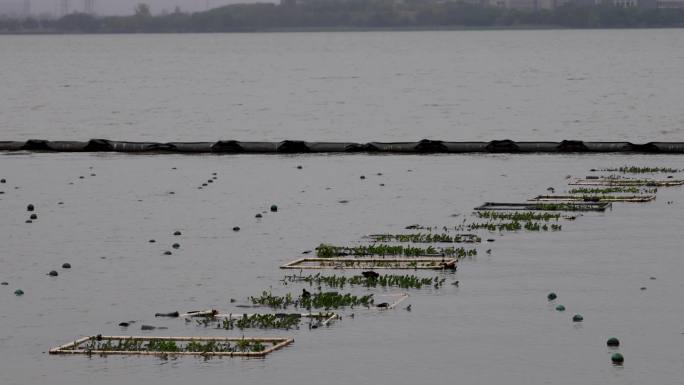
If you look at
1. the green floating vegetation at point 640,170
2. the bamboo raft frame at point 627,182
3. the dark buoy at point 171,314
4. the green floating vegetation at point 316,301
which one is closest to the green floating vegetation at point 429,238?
the green floating vegetation at point 316,301

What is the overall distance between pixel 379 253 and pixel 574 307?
5.26m

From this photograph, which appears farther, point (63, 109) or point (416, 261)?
point (63, 109)

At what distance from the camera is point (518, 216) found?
99.9 feet

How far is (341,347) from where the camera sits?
18.6 meters

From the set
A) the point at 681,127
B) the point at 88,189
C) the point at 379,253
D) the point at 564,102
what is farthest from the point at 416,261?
the point at 564,102

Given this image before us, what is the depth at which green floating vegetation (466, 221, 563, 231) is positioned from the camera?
94.7ft

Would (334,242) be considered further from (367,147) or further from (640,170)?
(367,147)

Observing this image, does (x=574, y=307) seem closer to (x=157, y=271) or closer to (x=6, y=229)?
(x=157, y=271)

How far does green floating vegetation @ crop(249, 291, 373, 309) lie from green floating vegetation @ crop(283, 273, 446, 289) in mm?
1053

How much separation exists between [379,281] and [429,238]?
4.54 m

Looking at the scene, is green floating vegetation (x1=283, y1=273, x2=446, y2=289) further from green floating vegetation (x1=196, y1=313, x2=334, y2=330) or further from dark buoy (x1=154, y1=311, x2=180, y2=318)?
dark buoy (x1=154, y1=311, x2=180, y2=318)

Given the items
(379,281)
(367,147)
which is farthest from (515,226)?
(367,147)

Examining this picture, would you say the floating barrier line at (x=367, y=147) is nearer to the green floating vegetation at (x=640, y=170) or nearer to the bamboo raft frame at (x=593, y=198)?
the green floating vegetation at (x=640, y=170)

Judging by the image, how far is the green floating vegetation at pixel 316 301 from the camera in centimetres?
2103
